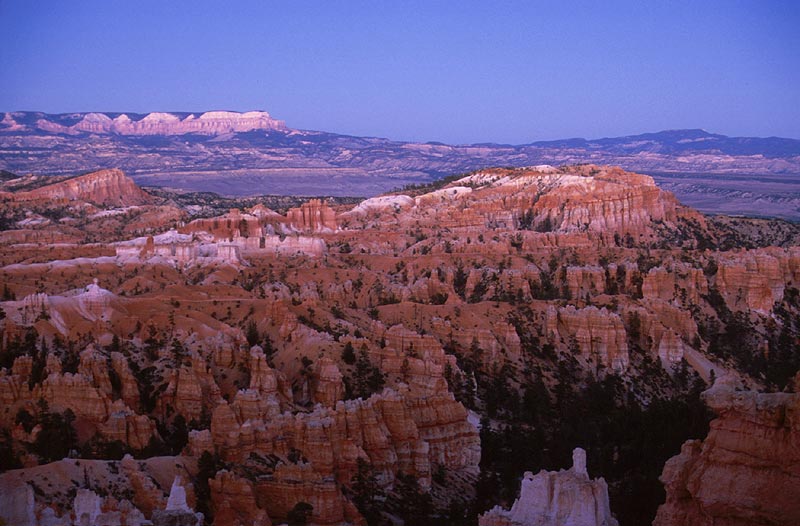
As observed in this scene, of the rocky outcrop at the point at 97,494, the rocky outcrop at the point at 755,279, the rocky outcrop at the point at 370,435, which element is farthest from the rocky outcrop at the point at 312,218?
the rocky outcrop at the point at 97,494

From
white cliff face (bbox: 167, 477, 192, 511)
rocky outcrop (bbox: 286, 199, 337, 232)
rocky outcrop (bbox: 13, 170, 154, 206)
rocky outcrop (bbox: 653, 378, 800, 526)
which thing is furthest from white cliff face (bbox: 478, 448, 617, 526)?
rocky outcrop (bbox: 13, 170, 154, 206)

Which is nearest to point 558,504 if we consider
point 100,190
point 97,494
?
point 97,494

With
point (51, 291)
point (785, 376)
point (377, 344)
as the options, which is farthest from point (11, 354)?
point (785, 376)

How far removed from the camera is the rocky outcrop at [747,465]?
16.0 m

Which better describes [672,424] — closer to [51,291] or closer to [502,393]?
[502,393]

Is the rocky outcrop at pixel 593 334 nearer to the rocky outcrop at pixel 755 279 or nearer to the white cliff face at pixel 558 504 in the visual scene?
the rocky outcrop at pixel 755 279

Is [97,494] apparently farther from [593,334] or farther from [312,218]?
[312,218]

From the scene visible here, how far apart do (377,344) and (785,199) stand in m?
156

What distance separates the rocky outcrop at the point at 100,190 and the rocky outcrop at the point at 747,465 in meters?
108

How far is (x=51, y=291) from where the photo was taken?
175 feet

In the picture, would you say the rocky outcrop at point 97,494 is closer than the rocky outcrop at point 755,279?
Yes

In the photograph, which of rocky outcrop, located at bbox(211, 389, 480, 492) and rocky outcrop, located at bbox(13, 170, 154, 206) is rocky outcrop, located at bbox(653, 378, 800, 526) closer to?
rocky outcrop, located at bbox(211, 389, 480, 492)

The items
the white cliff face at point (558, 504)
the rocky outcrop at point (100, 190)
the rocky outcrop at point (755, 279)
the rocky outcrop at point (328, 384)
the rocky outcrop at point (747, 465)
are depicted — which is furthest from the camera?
the rocky outcrop at point (100, 190)

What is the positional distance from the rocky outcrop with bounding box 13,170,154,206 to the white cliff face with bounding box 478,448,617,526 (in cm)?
10173
